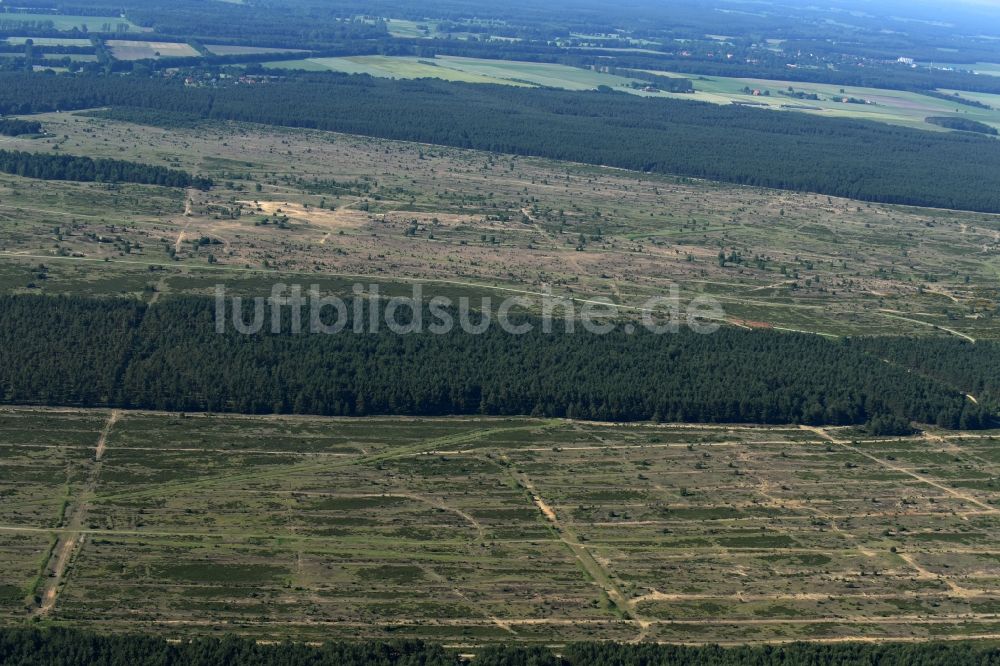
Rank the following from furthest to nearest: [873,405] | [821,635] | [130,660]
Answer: [873,405]
[821,635]
[130,660]

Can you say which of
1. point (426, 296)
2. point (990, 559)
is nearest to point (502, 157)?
point (426, 296)

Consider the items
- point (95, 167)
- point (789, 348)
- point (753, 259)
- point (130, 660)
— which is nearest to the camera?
point (130, 660)

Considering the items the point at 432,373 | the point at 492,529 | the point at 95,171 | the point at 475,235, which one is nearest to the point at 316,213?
the point at 475,235

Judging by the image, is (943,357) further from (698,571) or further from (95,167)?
(95,167)

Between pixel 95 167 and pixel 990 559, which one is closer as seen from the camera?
pixel 990 559

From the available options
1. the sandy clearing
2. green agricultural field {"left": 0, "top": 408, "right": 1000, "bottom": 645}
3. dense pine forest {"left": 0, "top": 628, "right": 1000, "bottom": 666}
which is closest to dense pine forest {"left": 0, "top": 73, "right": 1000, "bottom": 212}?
the sandy clearing

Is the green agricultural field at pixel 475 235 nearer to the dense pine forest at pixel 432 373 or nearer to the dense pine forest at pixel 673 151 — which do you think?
the dense pine forest at pixel 673 151
